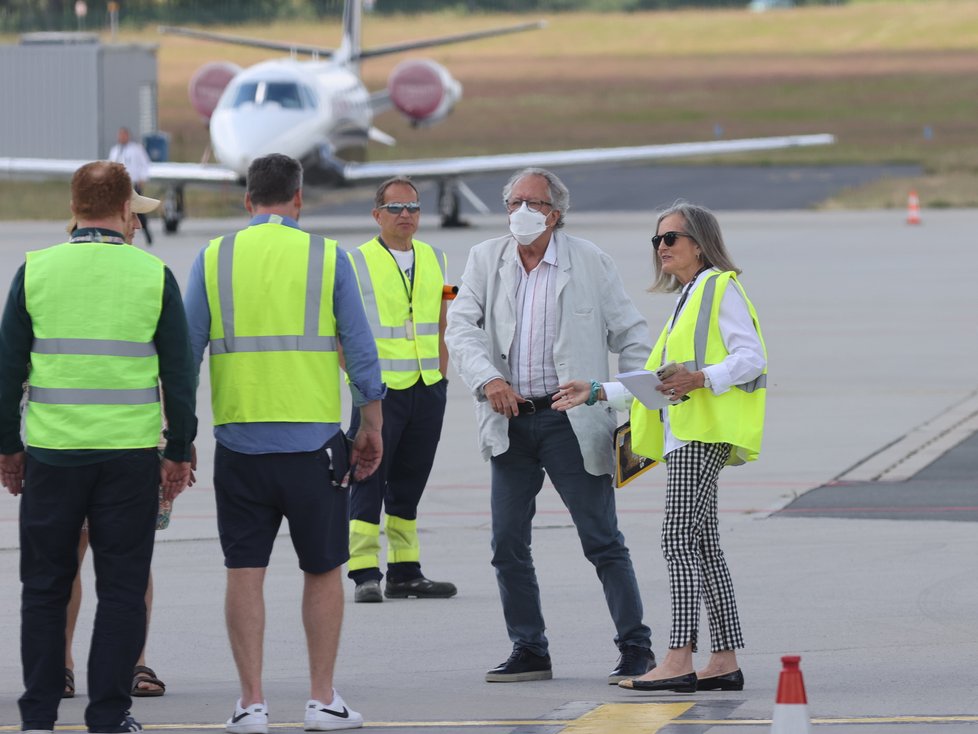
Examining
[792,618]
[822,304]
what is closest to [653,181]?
[822,304]

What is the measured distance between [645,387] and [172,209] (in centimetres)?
3175

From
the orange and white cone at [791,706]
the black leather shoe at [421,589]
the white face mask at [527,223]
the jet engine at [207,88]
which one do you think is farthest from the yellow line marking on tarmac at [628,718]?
the jet engine at [207,88]

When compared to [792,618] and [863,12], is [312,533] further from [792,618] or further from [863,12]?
[863,12]

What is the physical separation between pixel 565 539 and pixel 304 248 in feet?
13.9

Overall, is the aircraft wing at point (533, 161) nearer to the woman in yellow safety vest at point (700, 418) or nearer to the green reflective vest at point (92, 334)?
the woman in yellow safety vest at point (700, 418)

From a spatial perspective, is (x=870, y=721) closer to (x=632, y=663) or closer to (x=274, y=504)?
(x=632, y=663)

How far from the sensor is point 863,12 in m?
99.6

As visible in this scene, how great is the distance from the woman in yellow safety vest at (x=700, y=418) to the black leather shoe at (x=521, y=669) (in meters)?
0.39

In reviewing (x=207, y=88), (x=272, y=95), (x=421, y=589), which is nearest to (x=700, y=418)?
(x=421, y=589)

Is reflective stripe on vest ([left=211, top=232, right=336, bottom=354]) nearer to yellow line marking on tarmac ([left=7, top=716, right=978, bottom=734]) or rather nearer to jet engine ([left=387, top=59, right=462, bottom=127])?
yellow line marking on tarmac ([left=7, top=716, right=978, bottom=734])

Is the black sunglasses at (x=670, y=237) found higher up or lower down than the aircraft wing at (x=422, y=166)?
lower down

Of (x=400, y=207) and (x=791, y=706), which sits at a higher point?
(x=400, y=207)

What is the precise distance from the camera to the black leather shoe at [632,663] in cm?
679

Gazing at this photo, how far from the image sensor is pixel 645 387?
652 cm
